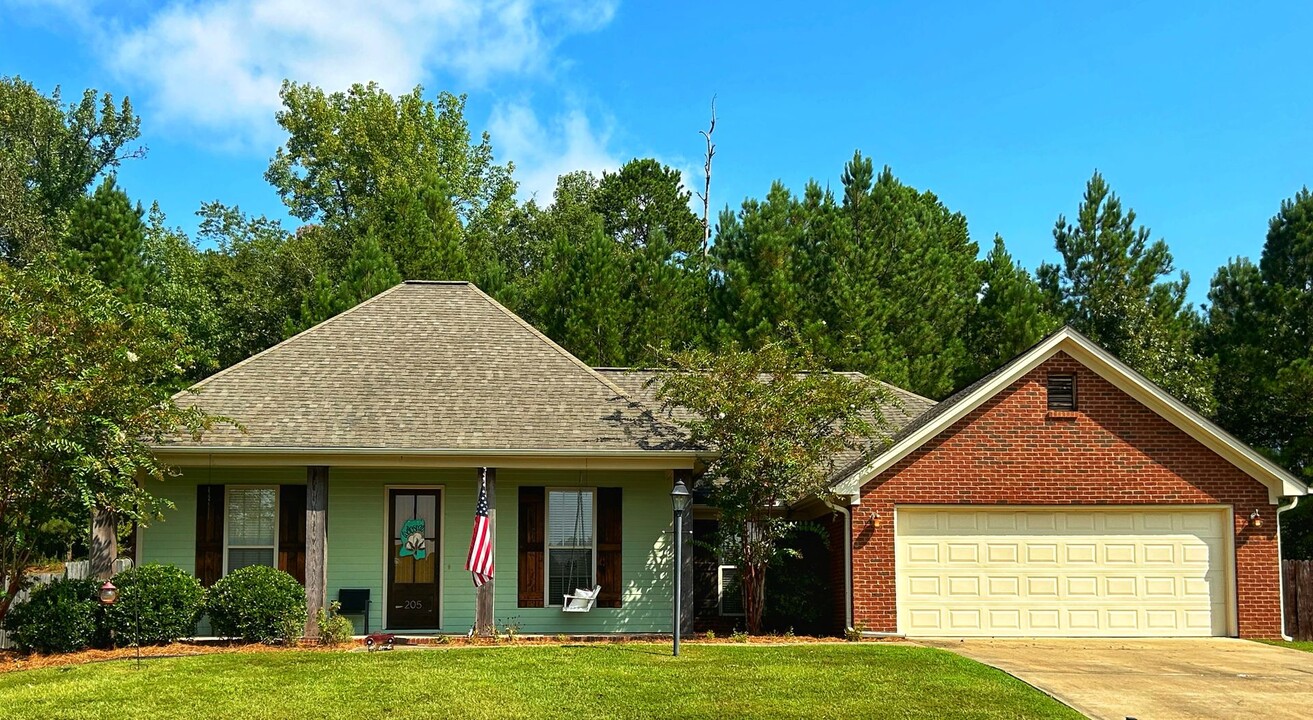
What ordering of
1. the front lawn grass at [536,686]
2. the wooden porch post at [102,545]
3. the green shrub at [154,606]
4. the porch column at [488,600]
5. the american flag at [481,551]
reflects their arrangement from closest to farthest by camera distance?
1. the front lawn grass at [536,686]
2. the green shrub at [154,606]
3. the american flag at [481,551]
4. the wooden porch post at [102,545]
5. the porch column at [488,600]

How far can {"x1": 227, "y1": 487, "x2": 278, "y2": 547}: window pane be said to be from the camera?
18.2 m

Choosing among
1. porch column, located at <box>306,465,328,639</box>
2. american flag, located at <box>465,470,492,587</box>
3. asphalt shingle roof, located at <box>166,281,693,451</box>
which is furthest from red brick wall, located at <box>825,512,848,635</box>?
porch column, located at <box>306,465,328,639</box>

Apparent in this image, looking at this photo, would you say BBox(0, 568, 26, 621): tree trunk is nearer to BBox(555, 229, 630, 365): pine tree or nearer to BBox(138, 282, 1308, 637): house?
BBox(138, 282, 1308, 637): house

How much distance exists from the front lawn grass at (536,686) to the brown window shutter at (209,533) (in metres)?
3.32

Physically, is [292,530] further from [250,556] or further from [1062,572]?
[1062,572]

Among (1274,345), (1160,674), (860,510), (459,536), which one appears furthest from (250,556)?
(1274,345)

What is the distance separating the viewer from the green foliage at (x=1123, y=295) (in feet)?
101

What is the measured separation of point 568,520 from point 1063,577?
7.31 meters

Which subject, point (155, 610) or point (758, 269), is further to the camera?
point (758, 269)

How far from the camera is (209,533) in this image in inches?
710

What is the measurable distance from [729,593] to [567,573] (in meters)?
3.19

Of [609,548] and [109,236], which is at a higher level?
[109,236]

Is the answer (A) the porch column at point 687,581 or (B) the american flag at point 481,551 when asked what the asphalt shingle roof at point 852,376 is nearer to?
(A) the porch column at point 687,581

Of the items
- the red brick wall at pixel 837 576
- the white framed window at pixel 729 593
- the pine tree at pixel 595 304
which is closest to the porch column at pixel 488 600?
the white framed window at pixel 729 593
